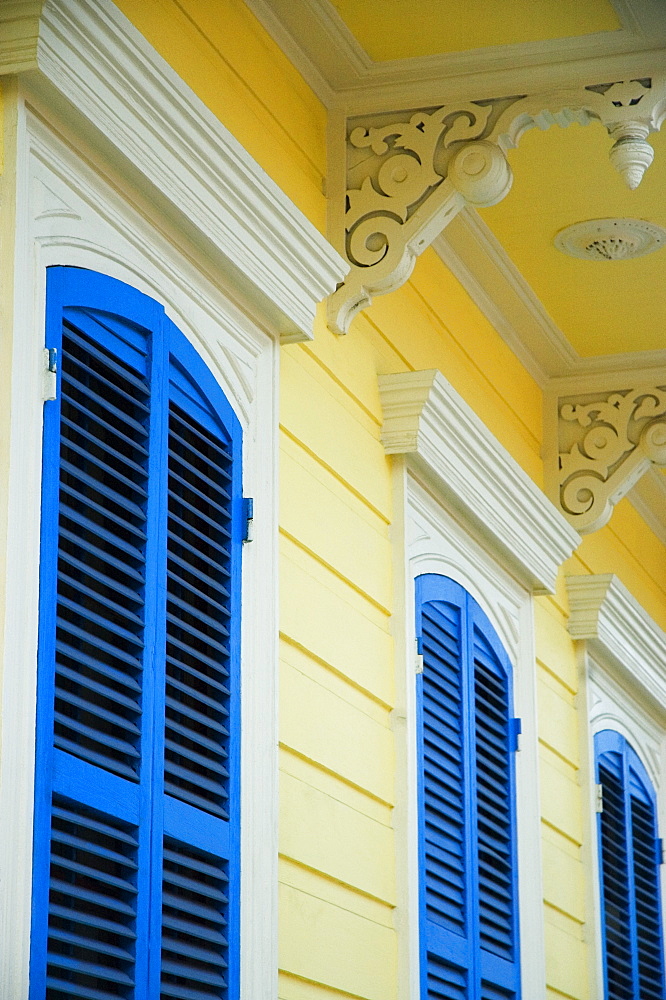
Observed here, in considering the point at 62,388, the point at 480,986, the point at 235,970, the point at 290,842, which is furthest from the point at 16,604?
the point at 480,986

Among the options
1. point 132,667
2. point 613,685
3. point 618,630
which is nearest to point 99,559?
point 132,667

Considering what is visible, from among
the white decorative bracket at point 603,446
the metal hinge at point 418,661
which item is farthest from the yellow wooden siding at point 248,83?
the white decorative bracket at point 603,446

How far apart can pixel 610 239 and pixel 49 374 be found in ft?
10.2

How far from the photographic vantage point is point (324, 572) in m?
4.16

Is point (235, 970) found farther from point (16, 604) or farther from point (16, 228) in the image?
point (16, 228)

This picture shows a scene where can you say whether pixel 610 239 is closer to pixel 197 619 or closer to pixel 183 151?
pixel 183 151

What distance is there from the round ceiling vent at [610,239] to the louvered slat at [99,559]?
2638 mm

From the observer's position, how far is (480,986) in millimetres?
4934

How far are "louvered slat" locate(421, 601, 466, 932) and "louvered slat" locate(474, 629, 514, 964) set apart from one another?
0.22 m

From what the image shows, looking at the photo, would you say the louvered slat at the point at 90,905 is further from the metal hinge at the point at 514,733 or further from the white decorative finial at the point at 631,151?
the metal hinge at the point at 514,733

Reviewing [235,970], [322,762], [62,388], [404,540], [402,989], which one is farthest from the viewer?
[404,540]

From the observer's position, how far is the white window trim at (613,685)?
6.49 m

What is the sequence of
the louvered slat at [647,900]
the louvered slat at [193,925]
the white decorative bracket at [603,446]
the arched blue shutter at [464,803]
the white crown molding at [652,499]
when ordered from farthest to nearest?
1. the white crown molding at [652,499]
2. the louvered slat at [647,900]
3. the white decorative bracket at [603,446]
4. the arched blue shutter at [464,803]
5. the louvered slat at [193,925]

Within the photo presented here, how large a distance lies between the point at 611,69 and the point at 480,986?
104 inches
